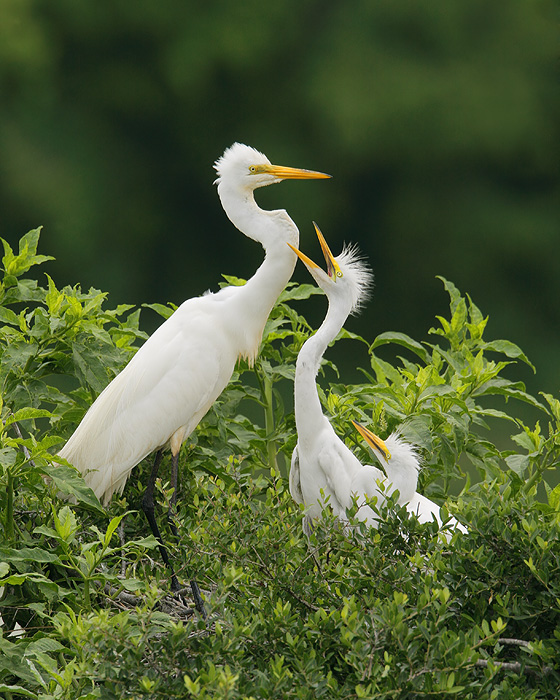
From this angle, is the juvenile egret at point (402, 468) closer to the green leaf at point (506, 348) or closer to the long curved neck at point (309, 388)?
the long curved neck at point (309, 388)

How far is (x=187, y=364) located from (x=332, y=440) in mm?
451

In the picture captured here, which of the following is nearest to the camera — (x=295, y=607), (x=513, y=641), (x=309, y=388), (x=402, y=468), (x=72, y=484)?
(x=513, y=641)

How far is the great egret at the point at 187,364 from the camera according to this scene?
2.14 meters

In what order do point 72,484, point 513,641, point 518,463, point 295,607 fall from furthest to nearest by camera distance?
point 518,463 < point 72,484 < point 295,607 < point 513,641

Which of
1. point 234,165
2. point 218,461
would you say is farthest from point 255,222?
point 218,461

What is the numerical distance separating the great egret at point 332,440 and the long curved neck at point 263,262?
139mm

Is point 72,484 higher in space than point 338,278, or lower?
lower

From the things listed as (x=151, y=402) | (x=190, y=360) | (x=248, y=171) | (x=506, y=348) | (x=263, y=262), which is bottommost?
(x=151, y=402)

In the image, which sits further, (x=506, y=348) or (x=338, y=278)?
(x=506, y=348)

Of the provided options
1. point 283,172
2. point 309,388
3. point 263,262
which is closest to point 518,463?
point 309,388

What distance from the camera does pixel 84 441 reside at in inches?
85.6

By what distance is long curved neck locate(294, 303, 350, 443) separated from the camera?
1.99m

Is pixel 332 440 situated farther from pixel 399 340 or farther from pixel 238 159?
pixel 238 159

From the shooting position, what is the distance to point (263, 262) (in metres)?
2.30
